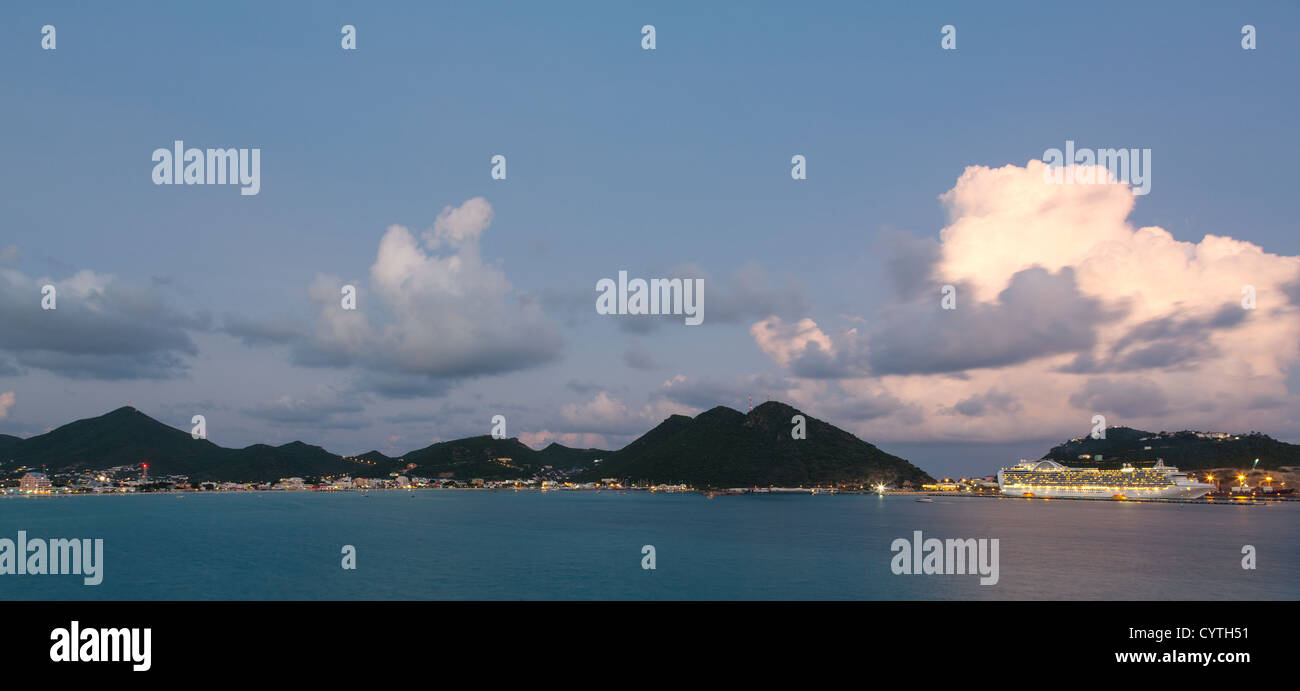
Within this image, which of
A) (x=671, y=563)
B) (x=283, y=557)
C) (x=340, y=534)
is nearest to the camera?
(x=671, y=563)

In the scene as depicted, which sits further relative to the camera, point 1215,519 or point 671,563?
point 1215,519

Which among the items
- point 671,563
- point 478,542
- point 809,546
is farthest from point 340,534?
point 809,546
